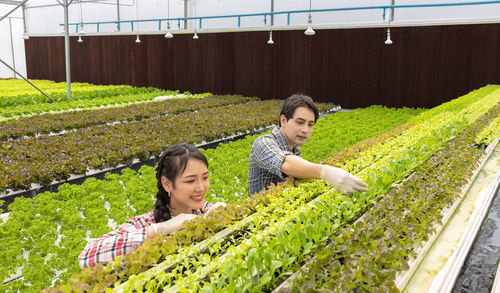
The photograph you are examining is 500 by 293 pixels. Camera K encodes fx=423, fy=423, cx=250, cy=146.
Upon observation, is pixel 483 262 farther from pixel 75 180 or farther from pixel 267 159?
pixel 75 180

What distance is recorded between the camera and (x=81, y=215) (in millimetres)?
5242

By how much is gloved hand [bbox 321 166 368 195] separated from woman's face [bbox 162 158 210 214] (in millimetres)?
794

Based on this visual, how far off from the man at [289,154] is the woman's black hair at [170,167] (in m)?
0.75

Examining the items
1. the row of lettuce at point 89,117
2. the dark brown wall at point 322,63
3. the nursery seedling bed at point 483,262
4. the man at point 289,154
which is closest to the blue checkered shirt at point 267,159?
the man at point 289,154

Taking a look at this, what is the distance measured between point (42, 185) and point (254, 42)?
13466 millimetres

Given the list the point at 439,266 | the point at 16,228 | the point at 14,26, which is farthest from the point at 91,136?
the point at 14,26

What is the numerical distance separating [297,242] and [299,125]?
4.73ft

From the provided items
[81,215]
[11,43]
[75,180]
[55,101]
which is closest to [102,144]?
[75,180]

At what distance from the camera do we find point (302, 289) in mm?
1517

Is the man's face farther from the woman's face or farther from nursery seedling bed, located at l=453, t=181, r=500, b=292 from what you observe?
nursery seedling bed, located at l=453, t=181, r=500, b=292

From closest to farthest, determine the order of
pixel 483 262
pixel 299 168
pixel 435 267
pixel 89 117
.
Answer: pixel 435 267 < pixel 483 262 < pixel 299 168 < pixel 89 117

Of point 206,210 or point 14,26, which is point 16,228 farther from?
point 14,26

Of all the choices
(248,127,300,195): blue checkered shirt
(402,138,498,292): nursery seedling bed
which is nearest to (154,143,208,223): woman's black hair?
(248,127,300,195): blue checkered shirt

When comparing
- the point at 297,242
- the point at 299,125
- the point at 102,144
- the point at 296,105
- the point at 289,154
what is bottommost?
the point at 102,144
